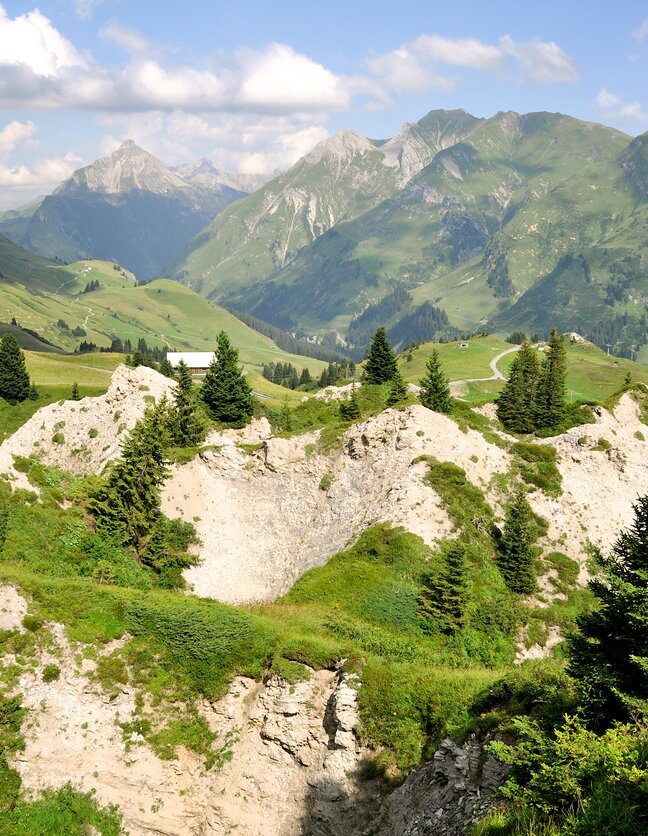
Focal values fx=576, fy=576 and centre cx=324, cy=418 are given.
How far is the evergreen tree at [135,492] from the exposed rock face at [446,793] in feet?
98.3

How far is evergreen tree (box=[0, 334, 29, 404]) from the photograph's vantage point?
9444cm

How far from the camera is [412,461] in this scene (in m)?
51.6

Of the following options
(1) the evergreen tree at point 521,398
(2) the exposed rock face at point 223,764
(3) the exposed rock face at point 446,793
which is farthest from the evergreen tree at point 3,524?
(1) the evergreen tree at point 521,398

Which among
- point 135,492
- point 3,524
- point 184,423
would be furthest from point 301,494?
point 3,524

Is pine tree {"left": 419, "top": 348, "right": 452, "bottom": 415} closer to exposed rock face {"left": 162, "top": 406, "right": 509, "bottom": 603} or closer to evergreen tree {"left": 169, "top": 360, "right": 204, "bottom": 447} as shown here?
exposed rock face {"left": 162, "top": 406, "right": 509, "bottom": 603}

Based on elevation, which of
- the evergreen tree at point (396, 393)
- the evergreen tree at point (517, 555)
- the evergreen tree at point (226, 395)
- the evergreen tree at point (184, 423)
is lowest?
the evergreen tree at point (517, 555)

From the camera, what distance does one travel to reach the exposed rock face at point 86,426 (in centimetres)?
6512

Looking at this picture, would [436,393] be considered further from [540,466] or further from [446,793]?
[446,793]

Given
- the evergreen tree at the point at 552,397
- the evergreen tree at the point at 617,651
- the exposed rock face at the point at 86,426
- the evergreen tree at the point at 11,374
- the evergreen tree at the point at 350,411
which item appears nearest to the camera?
the evergreen tree at the point at 617,651

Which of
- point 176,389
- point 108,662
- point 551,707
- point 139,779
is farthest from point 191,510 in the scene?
point 551,707

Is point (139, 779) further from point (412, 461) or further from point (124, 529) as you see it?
point (412, 461)

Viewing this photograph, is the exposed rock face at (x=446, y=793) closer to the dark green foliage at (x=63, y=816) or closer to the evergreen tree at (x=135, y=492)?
the dark green foliage at (x=63, y=816)

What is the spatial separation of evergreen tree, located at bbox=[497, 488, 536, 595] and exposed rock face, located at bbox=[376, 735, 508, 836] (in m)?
21.6

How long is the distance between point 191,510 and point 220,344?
3064 cm
